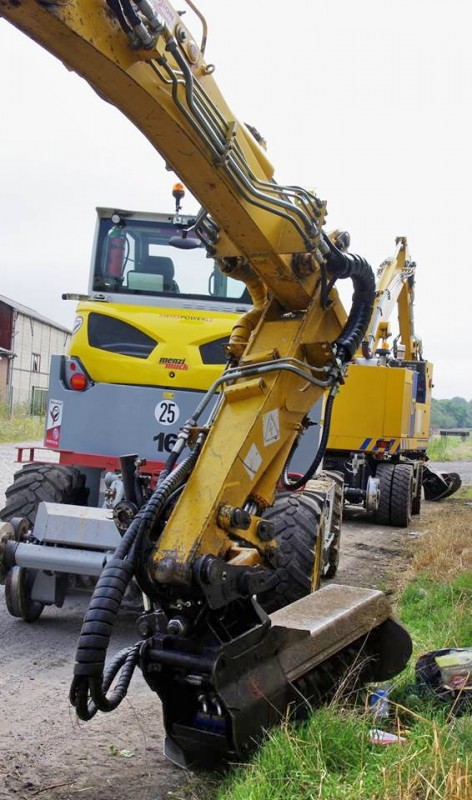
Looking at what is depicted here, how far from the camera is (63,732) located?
4.34m

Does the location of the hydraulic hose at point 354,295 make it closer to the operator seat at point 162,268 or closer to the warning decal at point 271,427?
the warning decal at point 271,427

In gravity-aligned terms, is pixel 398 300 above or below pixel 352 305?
above

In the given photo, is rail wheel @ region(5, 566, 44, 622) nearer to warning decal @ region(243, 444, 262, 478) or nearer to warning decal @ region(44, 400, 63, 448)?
warning decal @ region(44, 400, 63, 448)

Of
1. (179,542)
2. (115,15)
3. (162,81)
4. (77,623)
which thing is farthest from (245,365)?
(77,623)

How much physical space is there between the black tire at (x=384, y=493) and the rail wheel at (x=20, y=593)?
7.47 meters

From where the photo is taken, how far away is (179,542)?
388 centimetres

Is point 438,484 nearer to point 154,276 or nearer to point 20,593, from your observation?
point 154,276

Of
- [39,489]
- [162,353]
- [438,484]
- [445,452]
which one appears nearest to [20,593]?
[39,489]

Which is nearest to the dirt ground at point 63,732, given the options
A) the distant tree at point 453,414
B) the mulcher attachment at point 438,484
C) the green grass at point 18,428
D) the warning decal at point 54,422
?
the warning decal at point 54,422

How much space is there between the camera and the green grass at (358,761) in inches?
119

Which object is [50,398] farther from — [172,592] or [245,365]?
[172,592]

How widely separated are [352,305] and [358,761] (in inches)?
95.1

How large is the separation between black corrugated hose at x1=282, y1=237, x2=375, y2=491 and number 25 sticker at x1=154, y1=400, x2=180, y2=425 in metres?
1.83

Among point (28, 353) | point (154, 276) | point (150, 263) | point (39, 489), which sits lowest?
point (39, 489)
